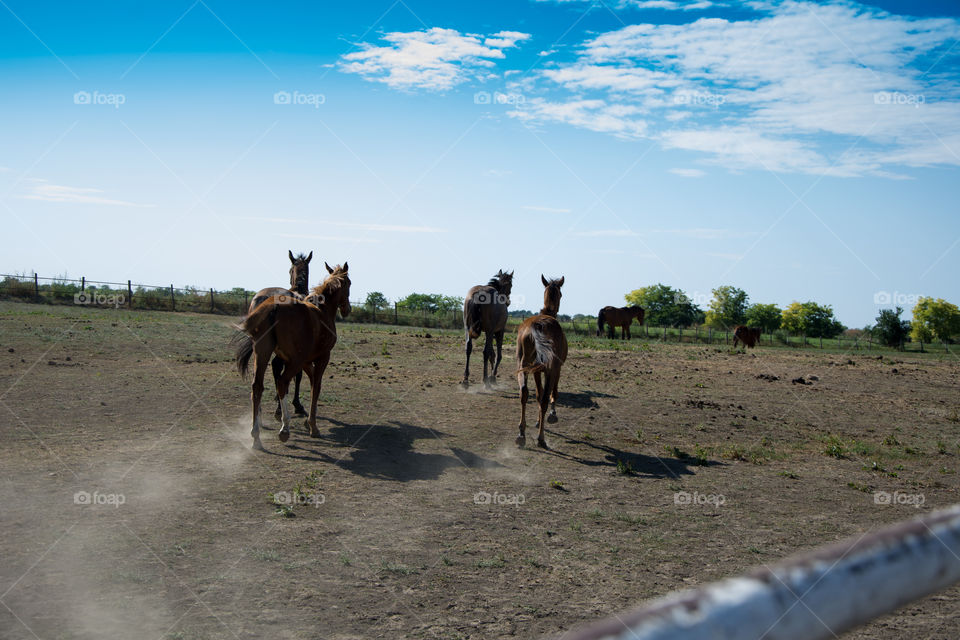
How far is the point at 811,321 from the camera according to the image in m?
68.2

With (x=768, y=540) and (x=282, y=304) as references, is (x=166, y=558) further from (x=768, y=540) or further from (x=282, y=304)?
(x=768, y=540)

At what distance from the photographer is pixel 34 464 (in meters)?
7.77

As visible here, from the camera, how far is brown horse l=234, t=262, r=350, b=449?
9367mm

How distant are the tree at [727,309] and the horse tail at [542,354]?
6466 centimetres

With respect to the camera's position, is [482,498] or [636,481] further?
[636,481]

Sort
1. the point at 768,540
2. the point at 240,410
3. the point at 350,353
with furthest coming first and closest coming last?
1. the point at 350,353
2. the point at 240,410
3. the point at 768,540

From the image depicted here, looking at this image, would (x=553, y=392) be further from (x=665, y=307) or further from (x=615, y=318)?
(x=665, y=307)

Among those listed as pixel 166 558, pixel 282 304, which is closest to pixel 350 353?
pixel 282 304

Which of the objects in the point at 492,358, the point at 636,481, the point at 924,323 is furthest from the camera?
the point at 924,323

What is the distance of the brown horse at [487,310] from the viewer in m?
16.0

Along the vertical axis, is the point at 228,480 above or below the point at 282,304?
below

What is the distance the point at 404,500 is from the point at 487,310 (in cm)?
900

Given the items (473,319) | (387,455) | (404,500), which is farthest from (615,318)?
(404,500)

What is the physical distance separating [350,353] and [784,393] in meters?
13.8
